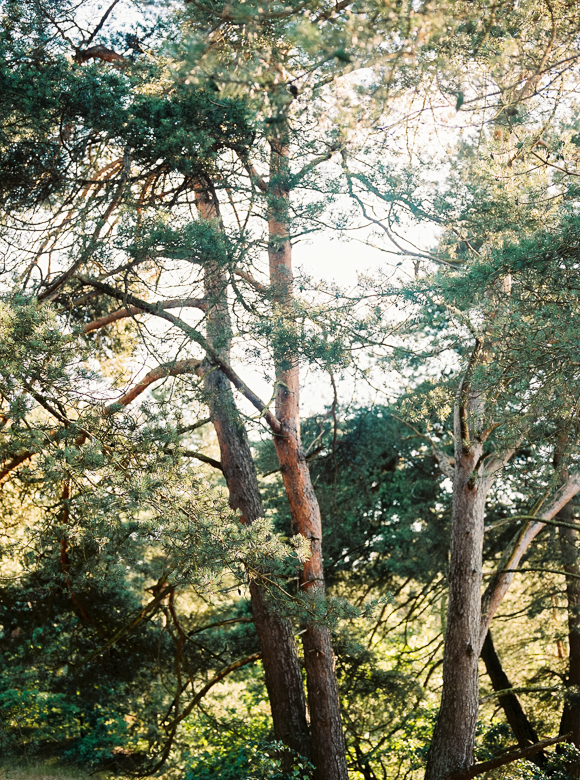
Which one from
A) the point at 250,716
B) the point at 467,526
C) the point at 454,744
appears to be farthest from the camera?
the point at 250,716

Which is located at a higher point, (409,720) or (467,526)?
(467,526)

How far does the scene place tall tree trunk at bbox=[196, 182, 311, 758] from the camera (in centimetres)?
600

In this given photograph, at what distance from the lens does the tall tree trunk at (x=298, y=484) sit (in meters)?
5.57

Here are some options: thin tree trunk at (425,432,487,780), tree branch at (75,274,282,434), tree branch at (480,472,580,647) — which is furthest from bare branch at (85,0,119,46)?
tree branch at (480,472,580,647)

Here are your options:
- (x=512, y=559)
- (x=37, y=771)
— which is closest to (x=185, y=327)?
(x=512, y=559)

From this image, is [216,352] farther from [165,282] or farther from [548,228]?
[548,228]

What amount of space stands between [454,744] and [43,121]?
606 centimetres

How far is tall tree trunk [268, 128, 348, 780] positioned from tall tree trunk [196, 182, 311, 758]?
146mm

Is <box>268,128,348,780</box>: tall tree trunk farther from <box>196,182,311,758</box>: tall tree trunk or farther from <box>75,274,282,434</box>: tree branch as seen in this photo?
<box>75,274,282,434</box>: tree branch

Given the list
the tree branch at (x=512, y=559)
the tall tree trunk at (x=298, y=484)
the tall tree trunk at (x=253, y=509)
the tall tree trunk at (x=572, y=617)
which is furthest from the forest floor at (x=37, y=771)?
the tall tree trunk at (x=572, y=617)

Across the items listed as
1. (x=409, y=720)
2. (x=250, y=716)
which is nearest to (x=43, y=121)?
(x=409, y=720)

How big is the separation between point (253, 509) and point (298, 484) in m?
0.48

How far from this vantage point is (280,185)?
5617mm

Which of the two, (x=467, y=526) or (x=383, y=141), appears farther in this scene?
(x=467, y=526)
